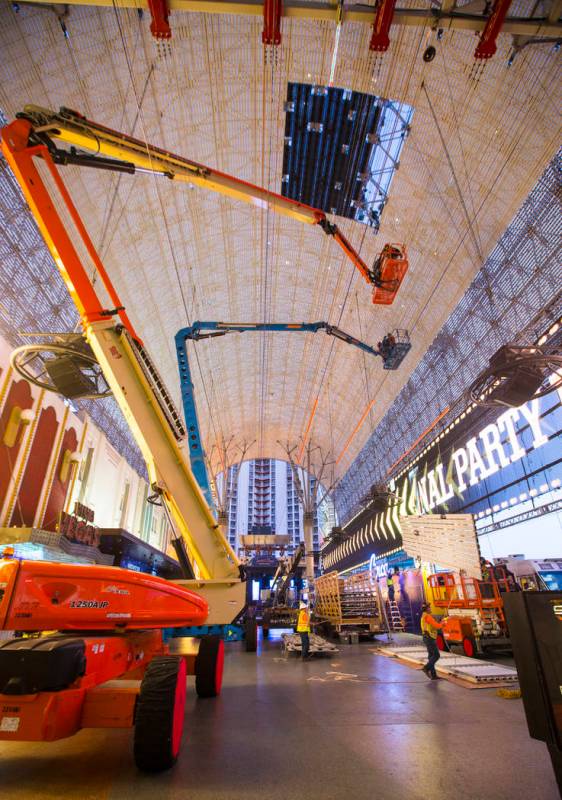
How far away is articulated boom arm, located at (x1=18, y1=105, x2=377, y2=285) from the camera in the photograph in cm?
634

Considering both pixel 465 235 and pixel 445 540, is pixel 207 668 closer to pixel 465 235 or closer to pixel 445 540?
pixel 445 540

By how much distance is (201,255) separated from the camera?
62.5ft

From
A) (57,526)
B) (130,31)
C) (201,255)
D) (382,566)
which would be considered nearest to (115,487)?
(57,526)

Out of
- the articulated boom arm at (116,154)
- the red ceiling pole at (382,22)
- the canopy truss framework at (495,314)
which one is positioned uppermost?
the canopy truss framework at (495,314)

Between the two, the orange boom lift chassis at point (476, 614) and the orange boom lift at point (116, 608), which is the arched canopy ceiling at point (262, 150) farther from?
the orange boom lift chassis at point (476, 614)

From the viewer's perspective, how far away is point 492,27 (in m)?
6.87

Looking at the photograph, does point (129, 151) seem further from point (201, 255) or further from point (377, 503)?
point (377, 503)

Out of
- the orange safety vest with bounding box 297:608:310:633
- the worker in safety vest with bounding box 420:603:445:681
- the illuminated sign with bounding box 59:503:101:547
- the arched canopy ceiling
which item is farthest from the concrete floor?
the arched canopy ceiling

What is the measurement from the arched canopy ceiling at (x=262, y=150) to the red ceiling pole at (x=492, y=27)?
5.22 m

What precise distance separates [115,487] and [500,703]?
1686cm

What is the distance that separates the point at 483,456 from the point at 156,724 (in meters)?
16.0

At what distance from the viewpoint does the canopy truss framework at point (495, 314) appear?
12.3 m

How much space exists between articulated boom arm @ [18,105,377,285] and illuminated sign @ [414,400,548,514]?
430 inches

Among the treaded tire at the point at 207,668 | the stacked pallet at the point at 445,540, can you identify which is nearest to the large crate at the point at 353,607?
the stacked pallet at the point at 445,540
